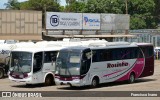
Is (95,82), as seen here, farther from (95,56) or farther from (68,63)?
(68,63)

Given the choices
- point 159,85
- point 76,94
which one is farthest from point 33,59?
point 159,85

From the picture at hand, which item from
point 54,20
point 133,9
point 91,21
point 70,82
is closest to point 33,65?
point 70,82

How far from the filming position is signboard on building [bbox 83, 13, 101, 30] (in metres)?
56.8

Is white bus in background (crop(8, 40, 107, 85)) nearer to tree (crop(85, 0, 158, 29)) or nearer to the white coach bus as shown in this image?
the white coach bus

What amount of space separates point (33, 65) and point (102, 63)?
13.1ft

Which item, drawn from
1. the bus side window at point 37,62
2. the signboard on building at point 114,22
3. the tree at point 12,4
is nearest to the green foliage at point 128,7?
the tree at point 12,4

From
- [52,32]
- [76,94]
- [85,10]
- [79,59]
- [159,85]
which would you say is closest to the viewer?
[76,94]

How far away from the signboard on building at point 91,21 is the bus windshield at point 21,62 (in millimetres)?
29129

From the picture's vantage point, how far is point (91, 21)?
189ft

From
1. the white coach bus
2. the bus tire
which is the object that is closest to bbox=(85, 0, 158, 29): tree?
the white coach bus

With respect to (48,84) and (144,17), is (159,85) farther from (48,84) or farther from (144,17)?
(144,17)

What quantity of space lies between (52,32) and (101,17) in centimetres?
773

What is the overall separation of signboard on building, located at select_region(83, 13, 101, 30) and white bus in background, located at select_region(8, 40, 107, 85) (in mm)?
28055

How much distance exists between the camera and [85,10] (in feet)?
289
